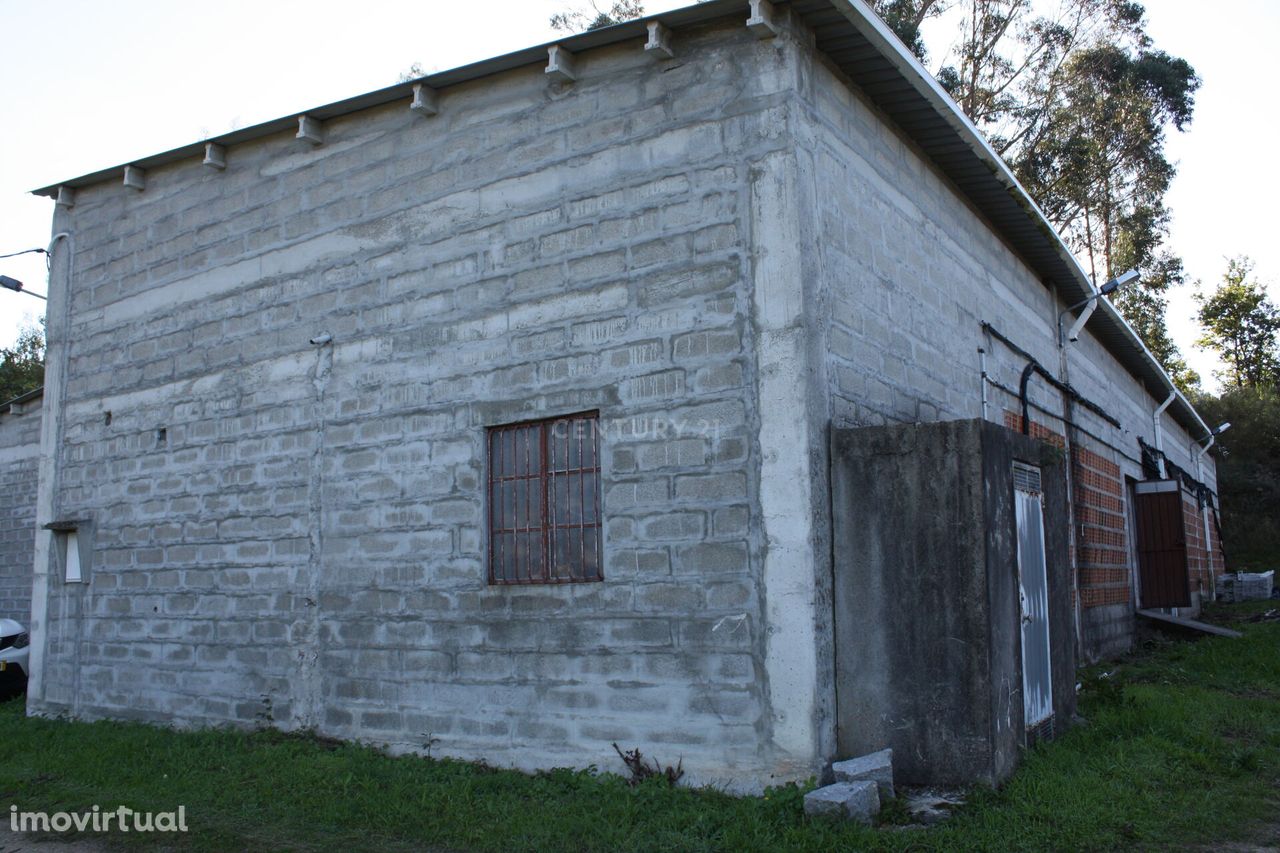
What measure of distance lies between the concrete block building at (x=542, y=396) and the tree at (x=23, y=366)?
23.0 meters

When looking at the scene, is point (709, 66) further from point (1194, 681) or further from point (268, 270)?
point (1194, 681)

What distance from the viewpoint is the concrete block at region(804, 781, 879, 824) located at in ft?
18.9

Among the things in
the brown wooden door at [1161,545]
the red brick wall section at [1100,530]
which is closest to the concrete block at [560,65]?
the red brick wall section at [1100,530]

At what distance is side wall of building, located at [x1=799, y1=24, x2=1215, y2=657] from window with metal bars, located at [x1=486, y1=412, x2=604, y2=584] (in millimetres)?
1787

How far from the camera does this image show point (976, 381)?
33.3ft

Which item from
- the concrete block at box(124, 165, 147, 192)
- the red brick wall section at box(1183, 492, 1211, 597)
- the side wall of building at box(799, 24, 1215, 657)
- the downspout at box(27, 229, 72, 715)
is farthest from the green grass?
the red brick wall section at box(1183, 492, 1211, 597)

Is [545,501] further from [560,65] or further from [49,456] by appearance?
[49,456]

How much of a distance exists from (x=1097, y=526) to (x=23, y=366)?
104 feet

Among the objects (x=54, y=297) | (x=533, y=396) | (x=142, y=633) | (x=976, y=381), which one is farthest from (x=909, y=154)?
(x=54, y=297)

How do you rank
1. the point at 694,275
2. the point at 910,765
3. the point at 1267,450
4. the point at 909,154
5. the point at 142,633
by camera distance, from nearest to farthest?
the point at 910,765
the point at 694,275
the point at 909,154
the point at 142,633
the point at 1267,450

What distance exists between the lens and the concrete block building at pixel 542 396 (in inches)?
267

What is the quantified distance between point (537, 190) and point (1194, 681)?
8.44 meters

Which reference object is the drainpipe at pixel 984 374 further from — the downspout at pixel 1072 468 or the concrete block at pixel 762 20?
the concrete block at pixel 762 20

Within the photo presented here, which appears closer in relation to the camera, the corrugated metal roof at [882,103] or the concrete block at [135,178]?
the corrugated metal roof at [882,103]
